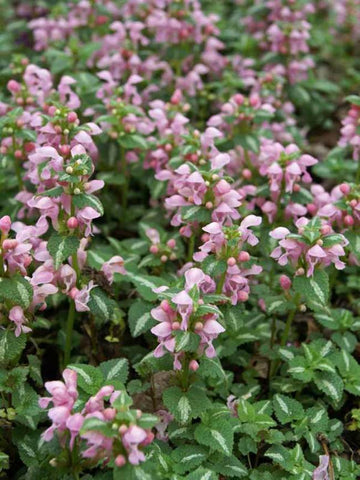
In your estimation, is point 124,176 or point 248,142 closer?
point 248,142

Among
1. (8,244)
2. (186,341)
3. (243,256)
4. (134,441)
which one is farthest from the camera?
(243,256)

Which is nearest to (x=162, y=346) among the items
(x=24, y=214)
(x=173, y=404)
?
(x=173, y=404)

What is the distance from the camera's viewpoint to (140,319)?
119 inches

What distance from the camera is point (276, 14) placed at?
545 cm

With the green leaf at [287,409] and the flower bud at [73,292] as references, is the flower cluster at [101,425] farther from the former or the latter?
the green leaf at [287,409]

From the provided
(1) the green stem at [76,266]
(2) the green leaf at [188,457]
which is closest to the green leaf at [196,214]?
(1) the green stem at [76,266]

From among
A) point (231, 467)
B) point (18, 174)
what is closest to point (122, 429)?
point (231, 467)

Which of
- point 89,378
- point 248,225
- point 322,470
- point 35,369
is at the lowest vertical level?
point 322,470

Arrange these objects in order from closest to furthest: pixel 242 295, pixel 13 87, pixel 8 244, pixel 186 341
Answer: pixel 186 341
pixel 8 244
pixel 242 295
pixel 13 87

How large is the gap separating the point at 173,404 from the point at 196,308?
0.48m

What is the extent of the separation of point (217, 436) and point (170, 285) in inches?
28.4

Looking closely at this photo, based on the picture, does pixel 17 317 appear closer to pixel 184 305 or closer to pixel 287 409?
pixel 184 305

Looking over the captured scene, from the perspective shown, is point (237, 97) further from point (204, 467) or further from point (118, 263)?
point (204, 467)

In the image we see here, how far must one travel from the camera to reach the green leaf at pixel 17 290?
2.56m
